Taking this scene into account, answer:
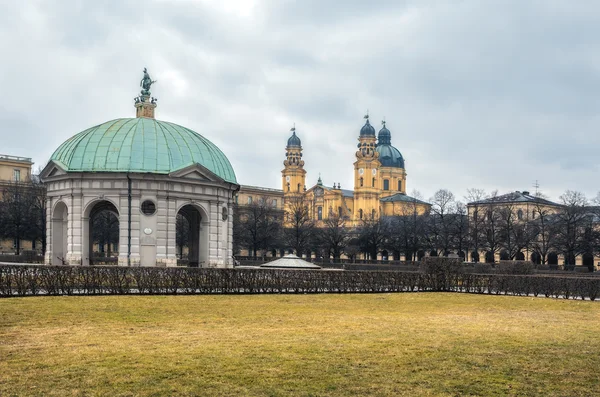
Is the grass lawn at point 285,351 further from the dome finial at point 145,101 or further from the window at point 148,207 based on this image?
the dome finial at point 145,101

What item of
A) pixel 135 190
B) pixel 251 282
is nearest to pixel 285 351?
pixel 251 282

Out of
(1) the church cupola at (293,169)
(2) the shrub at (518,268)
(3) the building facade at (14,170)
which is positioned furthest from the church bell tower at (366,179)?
(2) the shrub at (518,268)

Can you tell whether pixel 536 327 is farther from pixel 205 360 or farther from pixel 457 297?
pixel 457 297

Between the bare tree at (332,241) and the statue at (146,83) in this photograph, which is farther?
the bare tree at (332,241)

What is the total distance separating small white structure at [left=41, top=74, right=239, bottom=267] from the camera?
50.7 meters

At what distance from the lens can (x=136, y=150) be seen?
2036 inches

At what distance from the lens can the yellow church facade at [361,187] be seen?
18212 centimetres

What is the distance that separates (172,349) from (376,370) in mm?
5065

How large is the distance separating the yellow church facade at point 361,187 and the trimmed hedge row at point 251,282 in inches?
4982

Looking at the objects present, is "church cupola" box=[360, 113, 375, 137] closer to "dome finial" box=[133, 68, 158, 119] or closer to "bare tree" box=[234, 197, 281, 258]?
"bare tree" box=[234, 197, 281, 258]

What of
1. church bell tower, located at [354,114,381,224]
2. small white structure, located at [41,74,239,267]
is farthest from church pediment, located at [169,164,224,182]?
church bell tower, located at [354,114,381,224]

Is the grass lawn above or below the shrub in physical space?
below

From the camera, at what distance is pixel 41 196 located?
9475 centimetres

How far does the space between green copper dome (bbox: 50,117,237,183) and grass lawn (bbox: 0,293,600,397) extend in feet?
72.9
